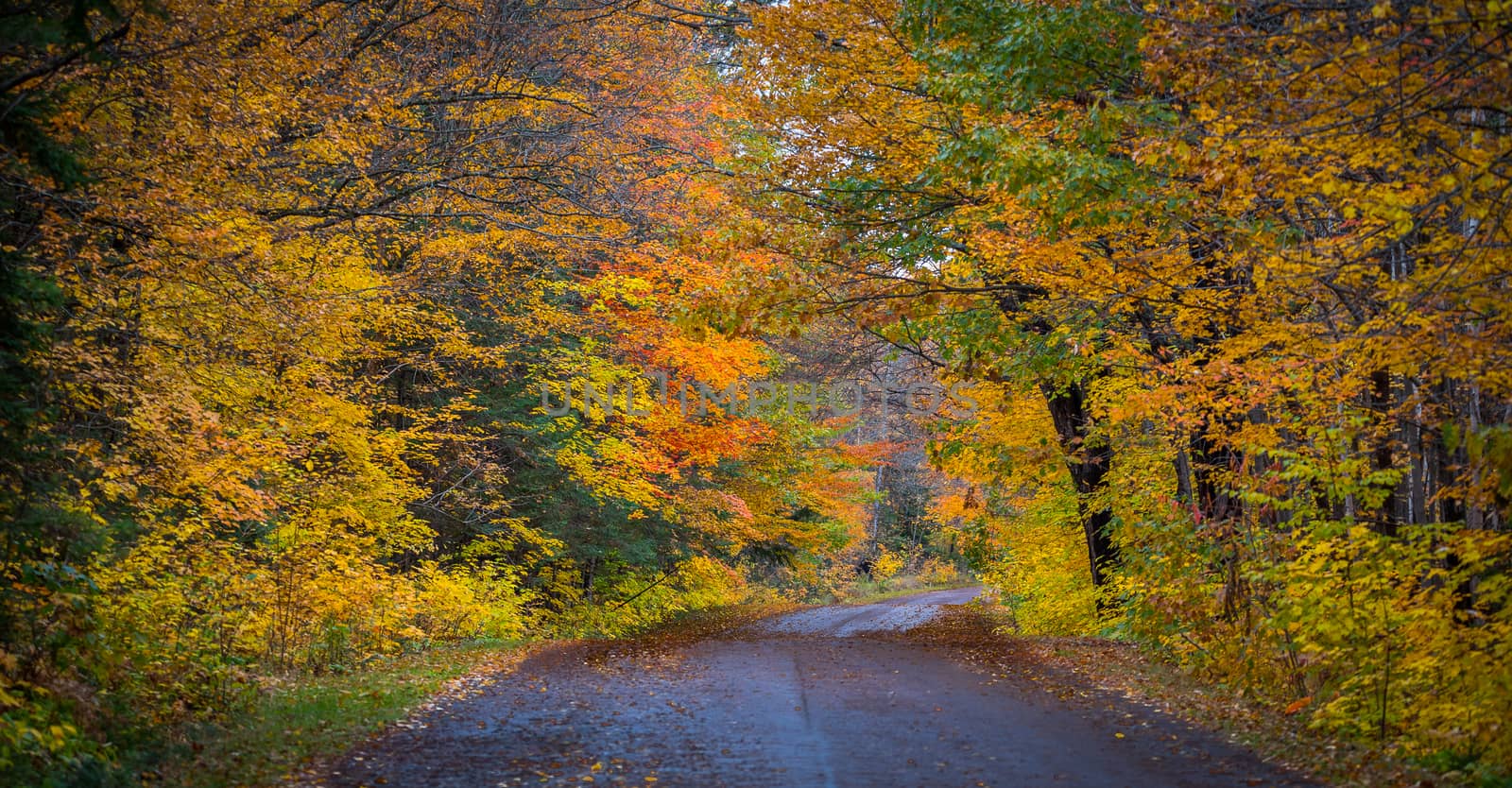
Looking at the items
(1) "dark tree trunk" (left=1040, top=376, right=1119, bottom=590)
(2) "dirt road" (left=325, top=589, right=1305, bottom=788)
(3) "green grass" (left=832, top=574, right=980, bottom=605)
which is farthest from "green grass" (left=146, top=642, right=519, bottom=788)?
(3) "green grass" (left=832, top=574, right=980, bottom=605)

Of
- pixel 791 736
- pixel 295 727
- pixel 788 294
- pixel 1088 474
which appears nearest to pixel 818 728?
pixel 791 736

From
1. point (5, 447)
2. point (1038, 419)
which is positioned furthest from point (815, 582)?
point (5, 447)

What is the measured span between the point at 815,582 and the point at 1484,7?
1522 inches

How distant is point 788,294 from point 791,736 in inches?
185

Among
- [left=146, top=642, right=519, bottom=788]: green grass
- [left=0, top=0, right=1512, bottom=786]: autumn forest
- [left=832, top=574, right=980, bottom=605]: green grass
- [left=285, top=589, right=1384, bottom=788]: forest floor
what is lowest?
[left=832, top=574, right=980, bottom=605]: green grass

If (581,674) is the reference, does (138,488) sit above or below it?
above

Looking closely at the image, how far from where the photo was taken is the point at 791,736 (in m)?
9.49

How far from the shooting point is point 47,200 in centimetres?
845

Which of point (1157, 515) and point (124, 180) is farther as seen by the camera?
point (1157, 515)

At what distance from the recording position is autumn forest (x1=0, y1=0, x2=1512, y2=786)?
24.2 ft

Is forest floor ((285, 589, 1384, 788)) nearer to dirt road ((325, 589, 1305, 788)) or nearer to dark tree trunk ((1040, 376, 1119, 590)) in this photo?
dirt road ((325, 589, 1305, 788))

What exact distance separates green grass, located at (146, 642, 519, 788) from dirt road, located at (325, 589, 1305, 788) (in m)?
0.38

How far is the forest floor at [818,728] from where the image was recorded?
7.89 meters

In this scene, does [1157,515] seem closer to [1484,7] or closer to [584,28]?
[1484,7]
